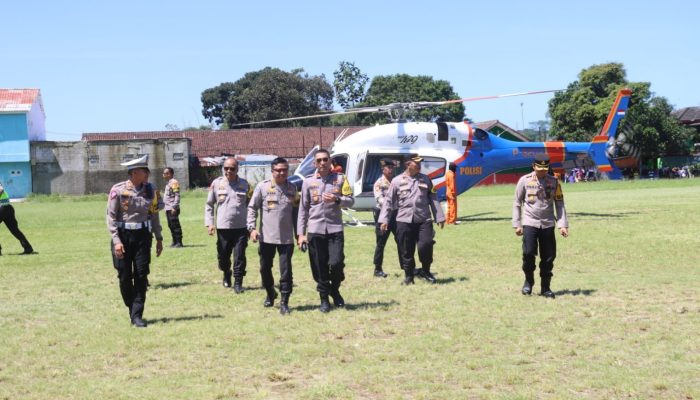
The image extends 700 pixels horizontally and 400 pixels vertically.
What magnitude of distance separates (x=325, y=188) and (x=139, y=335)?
2.90m

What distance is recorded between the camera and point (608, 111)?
69938 millimetres

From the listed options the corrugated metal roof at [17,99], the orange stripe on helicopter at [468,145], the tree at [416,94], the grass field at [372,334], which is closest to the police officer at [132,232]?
the grass field at [372,334]

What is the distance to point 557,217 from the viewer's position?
36.2 ft

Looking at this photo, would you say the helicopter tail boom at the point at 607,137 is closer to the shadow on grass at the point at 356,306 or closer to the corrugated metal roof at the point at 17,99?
the shadow on grass at the point at 356,306

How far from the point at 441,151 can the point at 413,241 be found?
12002mm

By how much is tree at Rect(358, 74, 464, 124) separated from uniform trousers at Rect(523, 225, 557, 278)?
71.2m

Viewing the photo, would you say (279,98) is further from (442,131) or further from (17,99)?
(442,131)

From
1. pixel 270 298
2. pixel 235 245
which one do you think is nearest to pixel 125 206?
pixel 270 298

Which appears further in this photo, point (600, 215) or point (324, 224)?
point (600, 215)

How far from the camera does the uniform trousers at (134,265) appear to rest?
9.35 m

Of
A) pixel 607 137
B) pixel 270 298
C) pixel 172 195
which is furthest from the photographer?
pixel 607 137

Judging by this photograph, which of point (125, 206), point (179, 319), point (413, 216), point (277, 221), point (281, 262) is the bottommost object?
point (179, 319)

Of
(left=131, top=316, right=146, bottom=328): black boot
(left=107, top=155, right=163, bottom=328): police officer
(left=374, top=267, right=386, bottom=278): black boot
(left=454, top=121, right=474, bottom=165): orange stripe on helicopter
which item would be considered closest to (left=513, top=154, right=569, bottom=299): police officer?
(left=374, top=267, right=386, bottom=278): black boot

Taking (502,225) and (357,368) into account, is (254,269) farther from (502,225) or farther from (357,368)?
(502,225)
